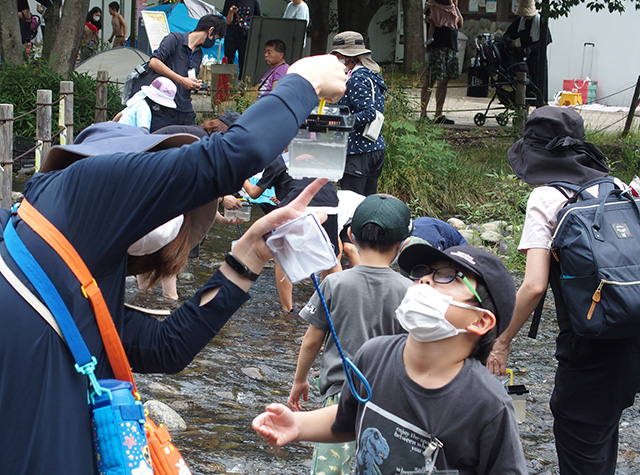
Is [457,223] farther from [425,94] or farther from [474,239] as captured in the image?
[425,94]

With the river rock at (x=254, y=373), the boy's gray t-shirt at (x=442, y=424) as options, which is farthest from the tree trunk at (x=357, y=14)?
the boy's gray t-shirt at (x=442, y=424)

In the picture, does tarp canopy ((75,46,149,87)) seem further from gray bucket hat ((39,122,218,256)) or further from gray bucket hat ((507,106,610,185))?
gray bucket hat ((39,122,218,256))

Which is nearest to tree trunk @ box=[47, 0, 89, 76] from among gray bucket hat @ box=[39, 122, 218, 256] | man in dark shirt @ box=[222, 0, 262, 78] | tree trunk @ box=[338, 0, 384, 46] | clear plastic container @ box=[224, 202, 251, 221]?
man in dark shirt @ box=[222, 0, 262, 78]

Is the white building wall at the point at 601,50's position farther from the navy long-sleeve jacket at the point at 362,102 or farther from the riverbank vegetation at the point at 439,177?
the navy long-sleeve jacket at the point at 362,102

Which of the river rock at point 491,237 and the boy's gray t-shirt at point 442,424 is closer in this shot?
the boy's gray t-shirt at point 442,424

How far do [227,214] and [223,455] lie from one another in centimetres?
392

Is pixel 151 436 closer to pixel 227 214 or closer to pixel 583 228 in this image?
pixel 583 228

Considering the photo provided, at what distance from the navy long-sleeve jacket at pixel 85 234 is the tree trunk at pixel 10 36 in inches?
457

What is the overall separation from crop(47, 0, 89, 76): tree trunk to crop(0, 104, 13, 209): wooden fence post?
542cm

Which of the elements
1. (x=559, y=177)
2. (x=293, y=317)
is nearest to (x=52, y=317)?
(x=559, y=177)

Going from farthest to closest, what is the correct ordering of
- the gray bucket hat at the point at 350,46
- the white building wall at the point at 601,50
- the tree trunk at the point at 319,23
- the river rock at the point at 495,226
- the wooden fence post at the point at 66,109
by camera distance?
the tree trunk at the point at 319,23 < the white building wall at the point at 601,50 < the river rock at the point at 495,226 < the wooden fence post at the point at 66,109 < the gray bucket hat at the point at 350,46

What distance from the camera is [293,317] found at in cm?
657

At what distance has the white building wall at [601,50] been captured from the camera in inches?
710

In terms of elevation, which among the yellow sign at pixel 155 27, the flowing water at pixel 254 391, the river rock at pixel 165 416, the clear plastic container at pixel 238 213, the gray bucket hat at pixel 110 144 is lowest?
the flowing water at pixel 254 391
